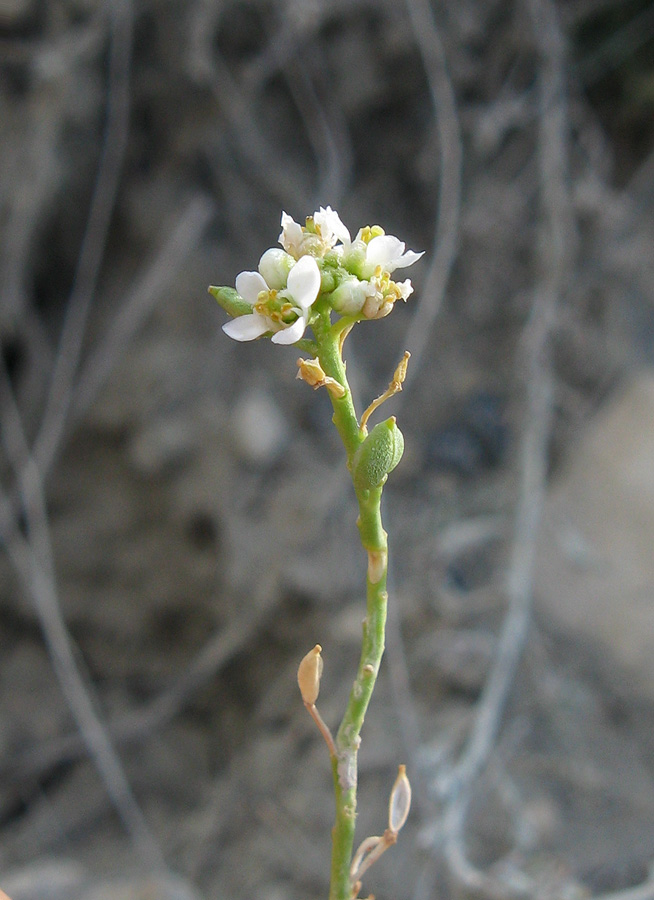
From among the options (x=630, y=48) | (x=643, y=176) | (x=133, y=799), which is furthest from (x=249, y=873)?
(x=630, y=48)

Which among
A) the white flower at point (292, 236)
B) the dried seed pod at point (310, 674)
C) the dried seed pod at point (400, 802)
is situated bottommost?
the dried seed pod at point (400, 802)

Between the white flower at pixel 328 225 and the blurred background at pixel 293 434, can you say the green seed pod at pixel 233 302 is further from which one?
the blurred background at pixel 293 434

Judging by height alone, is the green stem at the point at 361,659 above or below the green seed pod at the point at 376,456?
below

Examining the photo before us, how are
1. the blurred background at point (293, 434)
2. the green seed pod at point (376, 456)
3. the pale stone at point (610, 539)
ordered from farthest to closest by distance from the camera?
1. the pale stone at point (610, 539)
2. the blurred background at point (293, 434)
3. the green seed pod at point (376, 456)

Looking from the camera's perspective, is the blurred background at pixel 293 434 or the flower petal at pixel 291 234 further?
the blurred background at pixel 293 434

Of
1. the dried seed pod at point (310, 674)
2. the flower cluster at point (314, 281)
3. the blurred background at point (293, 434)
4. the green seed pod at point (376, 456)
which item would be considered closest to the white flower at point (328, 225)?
the flower cluster at point (314, 281)

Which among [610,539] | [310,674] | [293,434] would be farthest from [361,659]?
[610,539]

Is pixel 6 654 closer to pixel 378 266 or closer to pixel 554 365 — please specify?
pixel 554 365

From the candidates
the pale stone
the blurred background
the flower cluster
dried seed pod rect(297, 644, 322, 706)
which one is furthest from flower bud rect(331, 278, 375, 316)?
the pale stone
